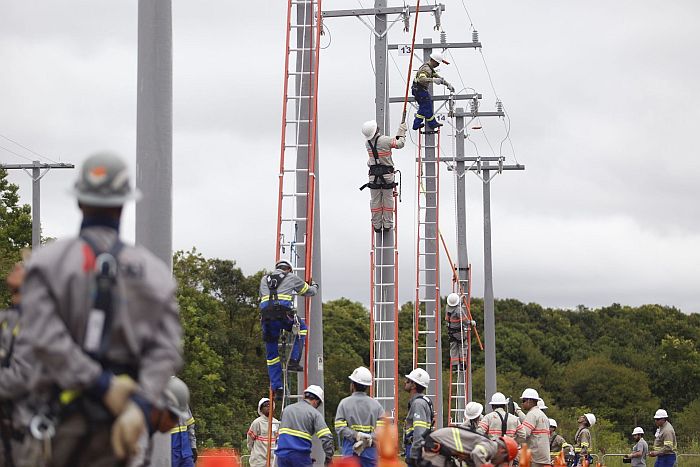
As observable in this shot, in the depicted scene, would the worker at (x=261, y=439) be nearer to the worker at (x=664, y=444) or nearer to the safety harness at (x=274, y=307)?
the safety harness at (x=274, y=307)

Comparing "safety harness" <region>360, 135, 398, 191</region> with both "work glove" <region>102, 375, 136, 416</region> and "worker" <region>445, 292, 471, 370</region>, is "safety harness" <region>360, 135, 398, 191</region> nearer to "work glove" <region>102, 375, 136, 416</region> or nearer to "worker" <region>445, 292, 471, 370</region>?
"worker" <region>445, 292, 471, 370</region>

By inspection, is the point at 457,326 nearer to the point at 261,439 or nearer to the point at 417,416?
the point at 261,439

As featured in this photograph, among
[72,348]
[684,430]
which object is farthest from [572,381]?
[72,348]

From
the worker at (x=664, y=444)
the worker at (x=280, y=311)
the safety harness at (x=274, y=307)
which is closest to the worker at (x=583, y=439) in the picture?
the worker at (x=664, y=444)

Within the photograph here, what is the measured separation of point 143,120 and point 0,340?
401 cm

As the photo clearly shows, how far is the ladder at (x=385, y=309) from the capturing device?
24656 mm

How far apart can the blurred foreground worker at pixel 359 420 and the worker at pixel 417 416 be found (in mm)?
508

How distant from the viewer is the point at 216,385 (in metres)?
65.2

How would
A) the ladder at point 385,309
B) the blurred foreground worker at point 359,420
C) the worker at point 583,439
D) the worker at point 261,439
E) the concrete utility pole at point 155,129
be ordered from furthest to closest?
the worker at point 583,439 < the ladder at point 385,309 < the worker at point 261,439 < the blurred foreground worker at point 359,420 < the concrete utility pole at point 155,129

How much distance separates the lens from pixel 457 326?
3909cm

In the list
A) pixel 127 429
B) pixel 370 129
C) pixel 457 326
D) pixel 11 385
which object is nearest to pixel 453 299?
pixel 457 326

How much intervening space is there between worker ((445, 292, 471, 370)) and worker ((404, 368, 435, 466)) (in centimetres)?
2079

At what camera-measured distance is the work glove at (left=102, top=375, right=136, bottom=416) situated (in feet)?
19.8

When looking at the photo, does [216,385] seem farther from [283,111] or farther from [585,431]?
[283,111]
